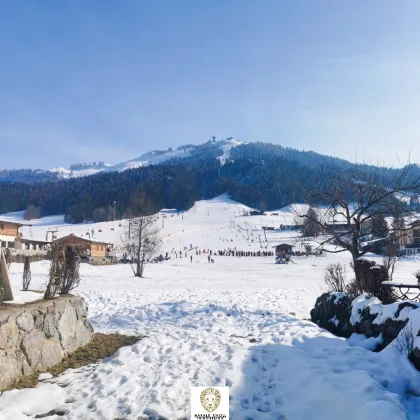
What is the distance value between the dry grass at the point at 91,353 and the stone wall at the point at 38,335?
11 centimetres

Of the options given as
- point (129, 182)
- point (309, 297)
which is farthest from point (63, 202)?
point (309, 297)

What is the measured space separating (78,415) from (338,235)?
1022cm

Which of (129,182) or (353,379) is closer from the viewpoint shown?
(353,379)

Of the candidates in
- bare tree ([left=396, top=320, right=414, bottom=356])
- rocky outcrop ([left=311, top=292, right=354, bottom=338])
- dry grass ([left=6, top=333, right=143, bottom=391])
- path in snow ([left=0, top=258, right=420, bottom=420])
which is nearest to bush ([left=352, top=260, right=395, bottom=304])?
rocky outcrop ([left=311, top=292, right=354, bottom=338])

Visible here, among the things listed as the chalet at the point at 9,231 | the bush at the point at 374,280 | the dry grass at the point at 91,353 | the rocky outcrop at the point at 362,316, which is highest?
the chalet at the point at 9,231

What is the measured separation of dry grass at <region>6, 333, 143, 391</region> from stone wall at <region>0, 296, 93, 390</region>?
0.35 ft

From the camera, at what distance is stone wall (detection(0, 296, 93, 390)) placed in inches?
213

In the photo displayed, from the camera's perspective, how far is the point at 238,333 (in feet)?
29.5

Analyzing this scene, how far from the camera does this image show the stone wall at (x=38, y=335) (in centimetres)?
540

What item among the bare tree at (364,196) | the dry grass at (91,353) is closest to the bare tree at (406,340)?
the dry grass at (91,353)

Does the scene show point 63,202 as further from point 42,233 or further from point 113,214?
point 42,233

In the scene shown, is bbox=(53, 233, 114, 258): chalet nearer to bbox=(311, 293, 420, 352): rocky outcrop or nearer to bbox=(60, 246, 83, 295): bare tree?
bbox=(60, 246, 83, 295): bare tree

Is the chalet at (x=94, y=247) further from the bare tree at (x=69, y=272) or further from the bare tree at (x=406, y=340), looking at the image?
the bare tree at (x=406, y=340)

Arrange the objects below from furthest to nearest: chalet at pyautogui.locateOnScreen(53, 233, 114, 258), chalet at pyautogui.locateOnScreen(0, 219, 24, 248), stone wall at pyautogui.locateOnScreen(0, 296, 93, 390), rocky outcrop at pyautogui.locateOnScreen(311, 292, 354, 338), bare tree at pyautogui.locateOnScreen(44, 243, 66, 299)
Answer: chalet at pyautogui.locateOnScreen(53, 233, 114, 258) → chalet at pyautogui.locateOnScreen(0, 219, 24, 248) → rocky outcrop at pyautogui.locateOnScreen(311, 292, 354, 338) → bare tree at pyautogui.locateOnScreen(44, 243, 66, 299) → stone wall at pyautogui.locateOnScreen(0, 296, 93, 390)
